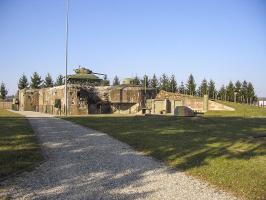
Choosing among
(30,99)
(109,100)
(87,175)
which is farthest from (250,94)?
(87,175)

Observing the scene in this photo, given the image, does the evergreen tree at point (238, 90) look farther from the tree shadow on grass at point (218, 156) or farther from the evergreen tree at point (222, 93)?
the tree shadow on grass at point (218, 156)

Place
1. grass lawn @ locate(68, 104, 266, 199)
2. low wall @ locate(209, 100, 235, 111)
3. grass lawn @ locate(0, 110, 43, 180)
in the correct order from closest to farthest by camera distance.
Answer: grass lawn @ locate(68, 104, 266, 199), grass lawn @ locate(0, 110, 43, 180), low wall @ locate(209, 100, 235, 111)

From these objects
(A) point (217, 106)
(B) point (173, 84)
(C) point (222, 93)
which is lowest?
(A) point (217, 106)

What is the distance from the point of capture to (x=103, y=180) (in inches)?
340

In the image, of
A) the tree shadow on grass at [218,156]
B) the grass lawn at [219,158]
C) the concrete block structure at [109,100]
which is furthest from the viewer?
the concrete block structure at [109,100]

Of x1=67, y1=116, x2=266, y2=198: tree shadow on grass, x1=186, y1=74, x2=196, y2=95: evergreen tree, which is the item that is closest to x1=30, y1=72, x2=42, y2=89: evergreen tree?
x1=186, y1=74, x2=196, y2=95: evergreen tree

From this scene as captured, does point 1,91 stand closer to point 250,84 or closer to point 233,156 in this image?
point 250,84

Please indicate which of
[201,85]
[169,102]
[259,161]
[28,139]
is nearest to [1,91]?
[201,85]

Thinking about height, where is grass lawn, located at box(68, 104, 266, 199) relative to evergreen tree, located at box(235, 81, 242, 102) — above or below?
below

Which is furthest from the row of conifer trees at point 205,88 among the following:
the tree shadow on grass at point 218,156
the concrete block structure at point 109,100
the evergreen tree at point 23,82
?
the tree shadow on grass at point 218,156

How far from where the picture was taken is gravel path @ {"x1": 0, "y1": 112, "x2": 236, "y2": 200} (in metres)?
7.46

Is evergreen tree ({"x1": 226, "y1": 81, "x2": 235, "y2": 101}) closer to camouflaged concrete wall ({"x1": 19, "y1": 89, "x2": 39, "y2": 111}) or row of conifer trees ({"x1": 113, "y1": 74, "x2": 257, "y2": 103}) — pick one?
row of conifer trees ({"x1": 113, "y1": 74, "x2": 257, "y2": 103})

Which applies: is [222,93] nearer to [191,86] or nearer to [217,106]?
[191,86]

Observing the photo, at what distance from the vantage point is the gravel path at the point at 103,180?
7.46m
